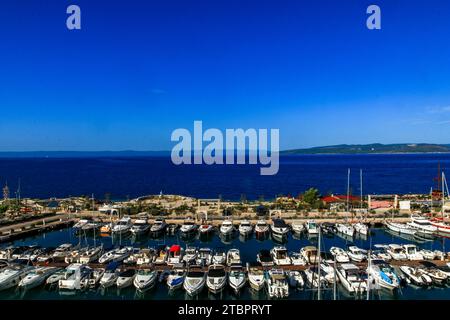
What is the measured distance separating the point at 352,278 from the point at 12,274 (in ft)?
35.9

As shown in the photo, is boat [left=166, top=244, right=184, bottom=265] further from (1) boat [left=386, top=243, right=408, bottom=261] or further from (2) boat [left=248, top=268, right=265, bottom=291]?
(1) boat [left=386, top=243, right=408, bottom=261]

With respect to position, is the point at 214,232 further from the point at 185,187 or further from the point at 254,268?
the point at 185,187

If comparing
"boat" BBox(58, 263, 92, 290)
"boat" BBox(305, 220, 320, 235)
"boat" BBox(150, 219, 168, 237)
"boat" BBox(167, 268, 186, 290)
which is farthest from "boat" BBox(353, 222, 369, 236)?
"boat" BBox(58, 263, 92, 290)

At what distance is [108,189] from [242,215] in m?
31.4

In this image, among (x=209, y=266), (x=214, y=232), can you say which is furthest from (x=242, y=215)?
(x=209, y=266)

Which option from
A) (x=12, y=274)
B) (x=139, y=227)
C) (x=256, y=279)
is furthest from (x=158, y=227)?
(x=256, y=279)

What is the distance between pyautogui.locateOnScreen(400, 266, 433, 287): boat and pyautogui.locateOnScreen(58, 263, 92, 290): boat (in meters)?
10.8

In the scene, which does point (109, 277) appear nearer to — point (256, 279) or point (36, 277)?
point (36, 277)

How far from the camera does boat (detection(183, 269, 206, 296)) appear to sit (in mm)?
10570

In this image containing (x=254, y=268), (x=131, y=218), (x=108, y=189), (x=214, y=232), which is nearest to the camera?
(x=254, y=268)
